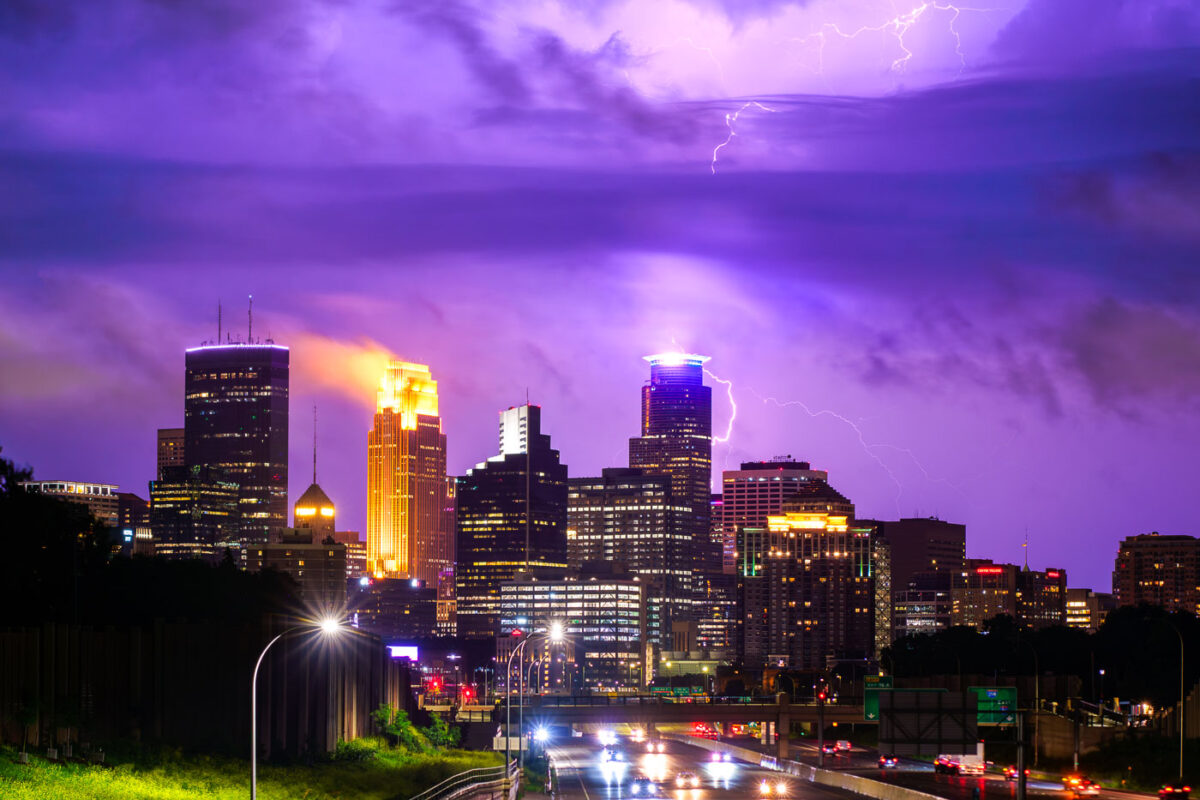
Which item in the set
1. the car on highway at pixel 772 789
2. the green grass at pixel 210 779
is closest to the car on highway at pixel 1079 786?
the car on highway at pixel 772 789

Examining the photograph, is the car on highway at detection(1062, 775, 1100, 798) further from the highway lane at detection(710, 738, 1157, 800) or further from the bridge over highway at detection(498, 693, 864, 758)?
the bridge over highway at detection(498, 693, 864, 758)

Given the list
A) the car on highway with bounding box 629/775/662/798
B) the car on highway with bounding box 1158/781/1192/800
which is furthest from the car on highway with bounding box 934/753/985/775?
the car on highway with bounding box 1158/781/1192/800

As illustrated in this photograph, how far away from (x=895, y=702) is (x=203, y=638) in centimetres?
3473

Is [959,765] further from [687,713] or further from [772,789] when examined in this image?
[687,713]

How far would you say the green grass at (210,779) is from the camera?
6506 cm

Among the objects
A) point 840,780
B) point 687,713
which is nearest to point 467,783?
point 840,780

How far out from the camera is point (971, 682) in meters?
178

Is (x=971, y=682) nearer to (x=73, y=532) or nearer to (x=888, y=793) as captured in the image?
(x=888, y=793)

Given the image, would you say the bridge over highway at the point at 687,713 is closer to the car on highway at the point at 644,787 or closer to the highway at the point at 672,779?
the highway at the point at 672,779

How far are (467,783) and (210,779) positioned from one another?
68.4ft

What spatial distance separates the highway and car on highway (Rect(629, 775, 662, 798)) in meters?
0.32

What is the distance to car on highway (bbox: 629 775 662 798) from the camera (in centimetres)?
11369

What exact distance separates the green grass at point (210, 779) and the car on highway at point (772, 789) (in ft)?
63.8

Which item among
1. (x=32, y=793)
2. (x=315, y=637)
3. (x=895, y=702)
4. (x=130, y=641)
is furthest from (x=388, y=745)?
(x=32, y=793)
